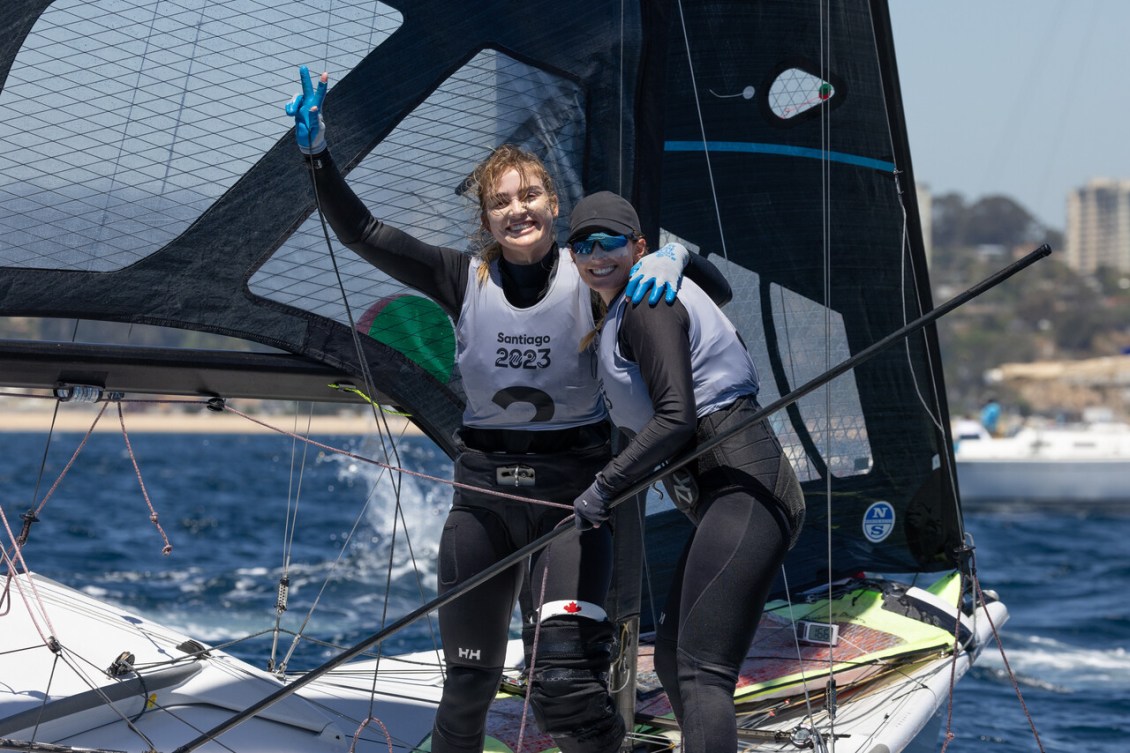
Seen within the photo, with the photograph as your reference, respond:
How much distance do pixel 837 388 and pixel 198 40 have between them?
89.8 inches

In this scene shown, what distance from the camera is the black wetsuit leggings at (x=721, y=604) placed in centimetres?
243

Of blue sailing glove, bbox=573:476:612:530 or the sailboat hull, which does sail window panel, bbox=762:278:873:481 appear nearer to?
the sailboat hull

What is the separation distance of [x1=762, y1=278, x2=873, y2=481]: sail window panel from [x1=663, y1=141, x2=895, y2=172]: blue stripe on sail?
0.42 metres

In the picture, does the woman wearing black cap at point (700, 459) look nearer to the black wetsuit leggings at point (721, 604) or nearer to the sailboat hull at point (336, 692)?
the black wetsuit leggings at point (721, 604)

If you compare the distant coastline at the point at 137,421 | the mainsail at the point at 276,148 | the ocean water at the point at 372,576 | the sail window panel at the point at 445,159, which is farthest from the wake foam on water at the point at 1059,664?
the distant coastline at the point at 137,421

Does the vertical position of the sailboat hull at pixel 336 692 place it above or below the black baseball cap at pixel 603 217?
below

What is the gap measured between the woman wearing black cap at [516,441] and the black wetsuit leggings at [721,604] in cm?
22

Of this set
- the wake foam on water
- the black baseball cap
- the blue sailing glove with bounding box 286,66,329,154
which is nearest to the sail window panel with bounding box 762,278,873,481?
the black baseball cap

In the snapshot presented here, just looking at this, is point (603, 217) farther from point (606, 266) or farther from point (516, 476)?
point (516, 476)

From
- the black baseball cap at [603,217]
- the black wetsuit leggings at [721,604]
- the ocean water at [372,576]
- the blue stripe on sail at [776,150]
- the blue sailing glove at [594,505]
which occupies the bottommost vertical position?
the ocean water at [372,576]

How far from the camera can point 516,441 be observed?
8.86ft

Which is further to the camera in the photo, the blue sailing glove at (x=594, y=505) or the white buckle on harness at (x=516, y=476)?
the white buckle on harness at (x=516, y=476)

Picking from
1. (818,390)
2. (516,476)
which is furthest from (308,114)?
(818,390)

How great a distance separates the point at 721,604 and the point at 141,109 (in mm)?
1727
